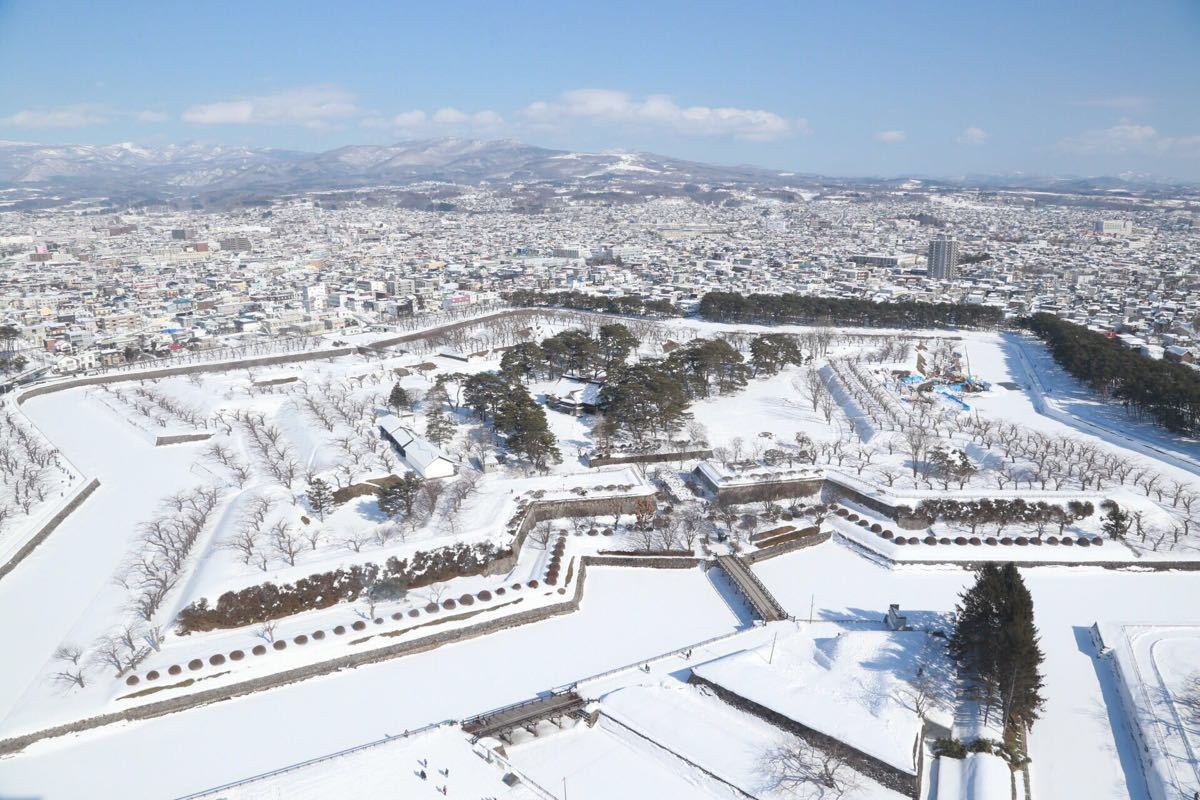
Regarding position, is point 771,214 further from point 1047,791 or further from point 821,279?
point 1047,791

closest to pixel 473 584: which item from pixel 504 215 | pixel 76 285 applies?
pixel 76 285

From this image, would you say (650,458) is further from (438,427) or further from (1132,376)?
(1132,376)

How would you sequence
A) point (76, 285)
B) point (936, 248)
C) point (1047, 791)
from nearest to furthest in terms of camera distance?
point (1047, 791)
point (76, 285)
point (936, 248)

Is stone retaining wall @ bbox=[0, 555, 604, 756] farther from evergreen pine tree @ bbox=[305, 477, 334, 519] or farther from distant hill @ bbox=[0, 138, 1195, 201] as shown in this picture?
distant hill @ bbox=[0, 138, 1195, 201]

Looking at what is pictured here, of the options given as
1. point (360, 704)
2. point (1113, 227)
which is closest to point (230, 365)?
point (360, 704)

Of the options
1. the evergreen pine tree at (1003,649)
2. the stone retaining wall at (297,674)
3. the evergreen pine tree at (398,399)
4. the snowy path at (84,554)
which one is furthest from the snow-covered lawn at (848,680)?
the evergreen pine tree at (398,399)

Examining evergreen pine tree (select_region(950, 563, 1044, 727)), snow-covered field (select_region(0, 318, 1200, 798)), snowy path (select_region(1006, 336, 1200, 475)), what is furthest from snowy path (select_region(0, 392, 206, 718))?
snowy path (select_region(1006, 336, 1200, 475))

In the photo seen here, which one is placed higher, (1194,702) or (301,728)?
(1194,702)
